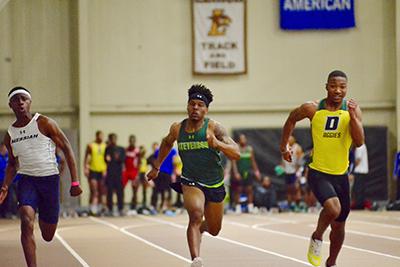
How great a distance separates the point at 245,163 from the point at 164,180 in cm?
220

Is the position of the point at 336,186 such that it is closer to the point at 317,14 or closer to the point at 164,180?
the point at 164,180

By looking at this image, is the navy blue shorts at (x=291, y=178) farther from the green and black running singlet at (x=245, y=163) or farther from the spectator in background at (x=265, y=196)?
the green and black running singlet at (x=245, y=163)

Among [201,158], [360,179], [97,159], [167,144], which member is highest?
[167,144]

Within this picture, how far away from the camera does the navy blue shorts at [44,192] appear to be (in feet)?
32.1

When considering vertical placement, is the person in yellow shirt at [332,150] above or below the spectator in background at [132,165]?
above

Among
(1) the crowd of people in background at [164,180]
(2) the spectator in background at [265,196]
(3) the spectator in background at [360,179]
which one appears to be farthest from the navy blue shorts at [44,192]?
(3) the spectator in background at [360,179]

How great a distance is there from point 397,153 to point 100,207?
784cm

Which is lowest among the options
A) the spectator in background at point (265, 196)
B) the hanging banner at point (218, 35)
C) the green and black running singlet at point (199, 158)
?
the spectator in background at point (265, 196)

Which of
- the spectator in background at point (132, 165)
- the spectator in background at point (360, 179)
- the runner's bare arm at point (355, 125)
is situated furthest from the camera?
the spectator in background at point (360, 179)

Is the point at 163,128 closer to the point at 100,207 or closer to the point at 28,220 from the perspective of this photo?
the point at 100,207

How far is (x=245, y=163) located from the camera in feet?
79.9

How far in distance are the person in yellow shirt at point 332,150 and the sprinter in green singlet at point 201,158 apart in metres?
0.83

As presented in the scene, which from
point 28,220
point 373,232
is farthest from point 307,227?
point 28,220

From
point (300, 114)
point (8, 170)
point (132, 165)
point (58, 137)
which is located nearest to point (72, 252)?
point (8, 170)
